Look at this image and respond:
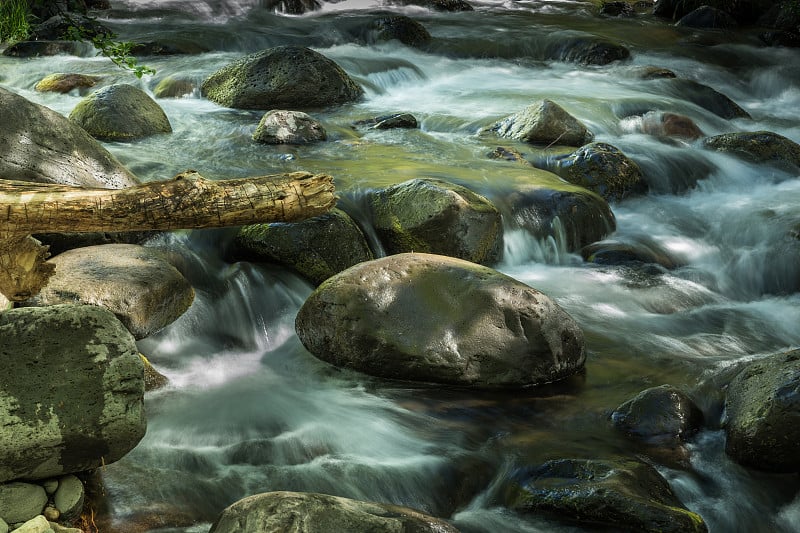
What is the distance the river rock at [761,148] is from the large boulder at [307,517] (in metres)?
7.56

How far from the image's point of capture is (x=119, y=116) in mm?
8633

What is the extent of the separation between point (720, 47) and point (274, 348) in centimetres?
1236

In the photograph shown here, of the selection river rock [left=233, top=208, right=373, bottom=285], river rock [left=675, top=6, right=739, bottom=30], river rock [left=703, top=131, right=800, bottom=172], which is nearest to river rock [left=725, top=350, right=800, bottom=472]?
river rock [left=233, top=208, right=373, bottom=285]

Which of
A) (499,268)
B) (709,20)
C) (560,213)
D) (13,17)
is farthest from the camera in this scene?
(709,20)

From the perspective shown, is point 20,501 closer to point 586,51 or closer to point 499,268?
point 499,268

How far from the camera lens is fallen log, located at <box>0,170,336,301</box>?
4285 mm

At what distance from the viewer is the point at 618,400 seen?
4922 millimetres

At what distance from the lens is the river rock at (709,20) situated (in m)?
16.9

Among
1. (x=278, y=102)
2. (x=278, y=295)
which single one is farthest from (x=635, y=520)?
(x=278, y=102)

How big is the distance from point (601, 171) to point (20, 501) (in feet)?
20.9

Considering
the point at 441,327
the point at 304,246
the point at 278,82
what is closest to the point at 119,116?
the point at 278,82

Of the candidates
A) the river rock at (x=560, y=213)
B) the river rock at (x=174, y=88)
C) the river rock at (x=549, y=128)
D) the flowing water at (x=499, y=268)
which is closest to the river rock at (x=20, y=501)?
the flowing water at (x=499, y=268)

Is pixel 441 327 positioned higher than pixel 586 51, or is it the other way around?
pixel 586 51

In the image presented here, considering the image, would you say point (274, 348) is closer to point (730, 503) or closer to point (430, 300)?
point (430, 300)
